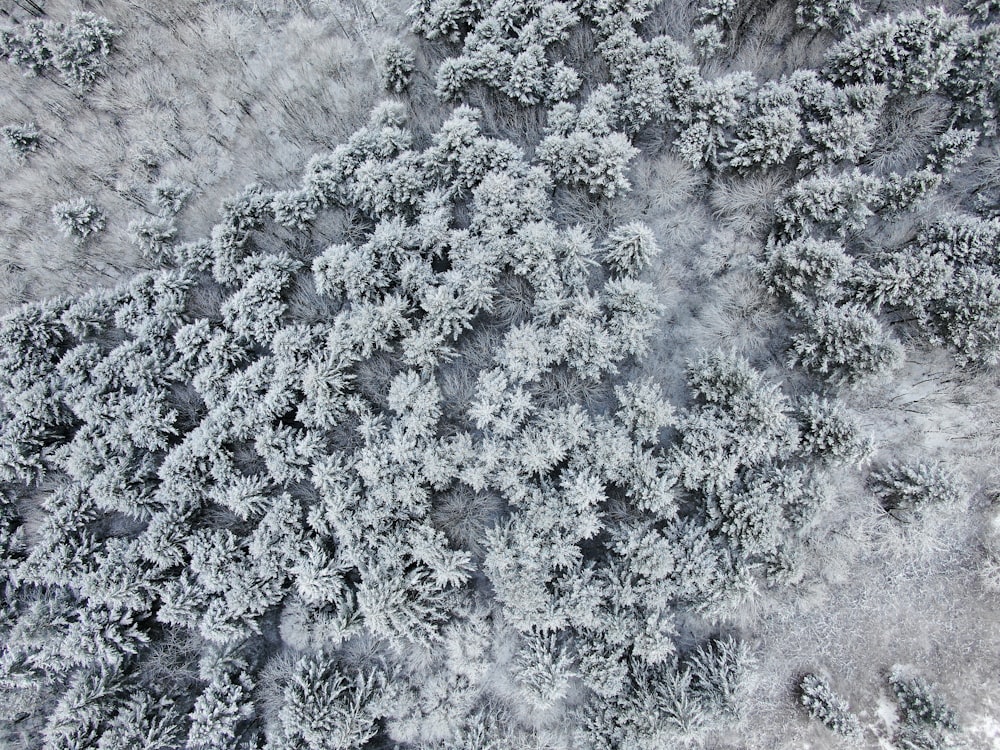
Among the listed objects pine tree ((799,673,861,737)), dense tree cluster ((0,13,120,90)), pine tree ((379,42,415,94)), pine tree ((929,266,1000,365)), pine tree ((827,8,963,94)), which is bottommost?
pine tree ((799,673,861,737))

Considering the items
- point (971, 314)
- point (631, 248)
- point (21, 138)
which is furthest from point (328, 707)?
point (971, 314)

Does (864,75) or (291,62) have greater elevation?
(291,62)

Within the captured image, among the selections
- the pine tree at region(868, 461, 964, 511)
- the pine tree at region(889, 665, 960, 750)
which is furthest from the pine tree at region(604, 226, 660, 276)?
the pine tree at region(889, 665, 960, 750)

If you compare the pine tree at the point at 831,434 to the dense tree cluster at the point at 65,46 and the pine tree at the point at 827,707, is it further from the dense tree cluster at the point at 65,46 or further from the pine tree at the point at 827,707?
the dense tree cluster at the point at 65,46

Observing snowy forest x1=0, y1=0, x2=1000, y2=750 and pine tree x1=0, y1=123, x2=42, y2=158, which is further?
pine tree x1=0, y1=123, x2=42, y2=158

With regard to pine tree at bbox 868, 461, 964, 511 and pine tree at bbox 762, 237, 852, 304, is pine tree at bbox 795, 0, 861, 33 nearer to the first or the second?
pine tree at bbox 762, 237, 852, 304

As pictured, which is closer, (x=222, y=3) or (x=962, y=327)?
(x=962, y=327)

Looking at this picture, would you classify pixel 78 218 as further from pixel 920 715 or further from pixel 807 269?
pixel 920 715

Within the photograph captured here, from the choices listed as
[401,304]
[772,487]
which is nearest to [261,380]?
[401,304]

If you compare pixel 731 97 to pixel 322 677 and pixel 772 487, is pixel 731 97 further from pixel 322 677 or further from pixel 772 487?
pixel 322 677
